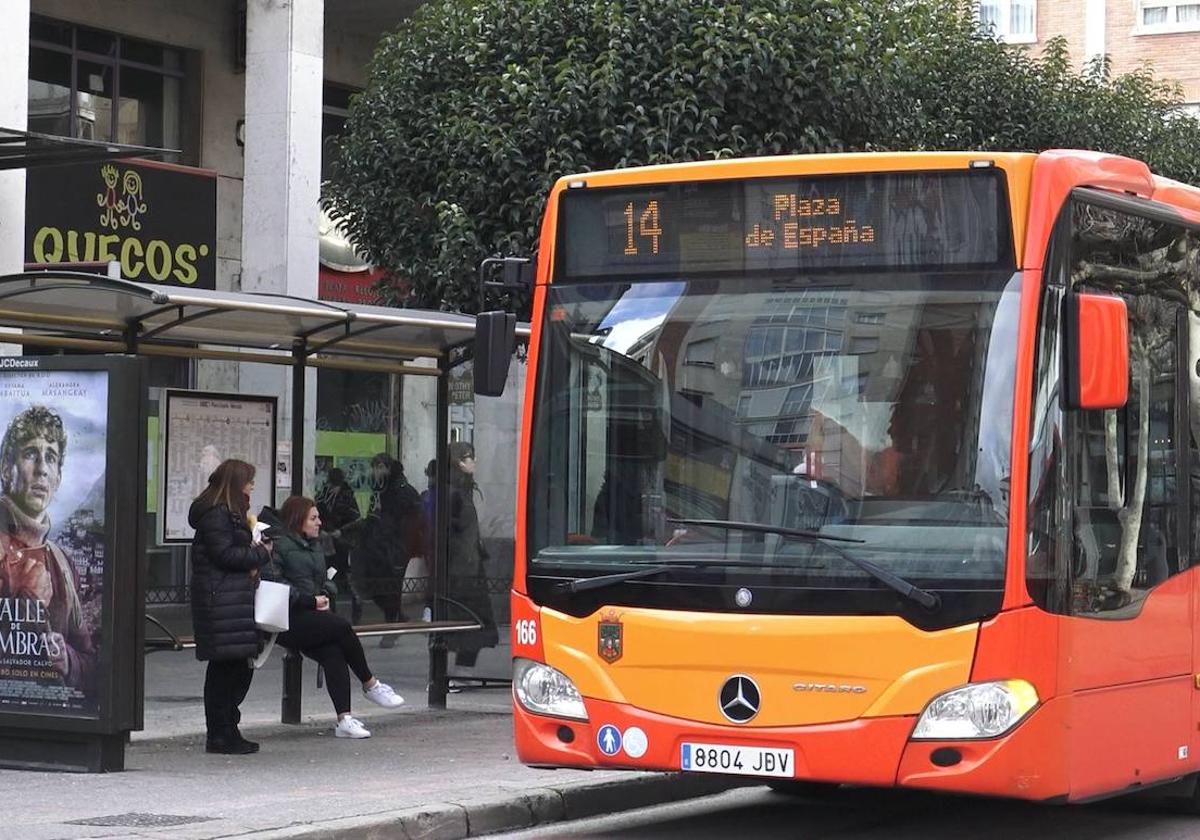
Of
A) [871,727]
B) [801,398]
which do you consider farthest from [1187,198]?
[871,727]

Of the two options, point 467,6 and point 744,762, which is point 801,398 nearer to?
point 744,762

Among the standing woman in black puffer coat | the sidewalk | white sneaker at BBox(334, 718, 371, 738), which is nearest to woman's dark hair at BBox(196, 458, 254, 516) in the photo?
the standing woman in black puffer coat

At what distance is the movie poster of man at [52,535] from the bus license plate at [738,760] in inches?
141

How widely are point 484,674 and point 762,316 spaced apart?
728 cm

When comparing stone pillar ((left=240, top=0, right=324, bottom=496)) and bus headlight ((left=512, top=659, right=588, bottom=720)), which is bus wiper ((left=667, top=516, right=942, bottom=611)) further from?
stone pillar ((left=240, top=0, right=324, bottom=496))

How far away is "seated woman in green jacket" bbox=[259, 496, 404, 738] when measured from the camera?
1221 centimetres

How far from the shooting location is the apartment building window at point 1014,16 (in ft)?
128

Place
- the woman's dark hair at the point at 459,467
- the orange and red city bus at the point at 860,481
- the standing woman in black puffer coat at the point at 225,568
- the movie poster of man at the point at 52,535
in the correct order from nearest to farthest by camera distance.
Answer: the orange and red city bus at the point at 860,481, the movie poster of man at the point at 52,535, the standing woman in black puffer coat at the point at 225,568, the woman's dark hair at the point at 459,467

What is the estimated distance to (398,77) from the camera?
16.8 metres

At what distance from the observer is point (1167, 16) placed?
37.9 metres

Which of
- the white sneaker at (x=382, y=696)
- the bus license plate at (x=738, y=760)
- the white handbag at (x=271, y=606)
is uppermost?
the white handbag at (x=271, y=606)

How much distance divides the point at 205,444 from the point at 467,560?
252 cm

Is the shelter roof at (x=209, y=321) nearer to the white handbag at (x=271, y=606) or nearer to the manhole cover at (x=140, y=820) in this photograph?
the white handbag at (x=271, y=606)

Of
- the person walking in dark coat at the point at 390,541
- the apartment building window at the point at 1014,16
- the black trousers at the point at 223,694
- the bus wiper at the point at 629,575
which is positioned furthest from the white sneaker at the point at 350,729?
the apartment building window at the point at 1014,16
